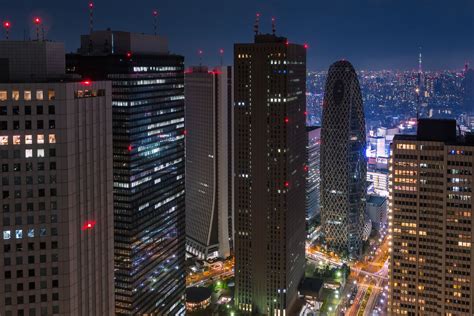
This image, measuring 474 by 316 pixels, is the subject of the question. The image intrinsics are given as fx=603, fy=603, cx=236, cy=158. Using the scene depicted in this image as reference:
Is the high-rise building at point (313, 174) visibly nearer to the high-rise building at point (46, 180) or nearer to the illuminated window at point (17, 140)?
the high-rise building at point (46, 180)

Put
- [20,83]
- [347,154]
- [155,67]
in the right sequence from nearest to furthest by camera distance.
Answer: [20,83], [155,67], [347,154]

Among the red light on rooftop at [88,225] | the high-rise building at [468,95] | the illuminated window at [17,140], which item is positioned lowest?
the red light on rooftop at [88,225]

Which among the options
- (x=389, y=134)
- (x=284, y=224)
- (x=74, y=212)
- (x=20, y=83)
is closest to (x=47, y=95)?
(x=20, y=83)

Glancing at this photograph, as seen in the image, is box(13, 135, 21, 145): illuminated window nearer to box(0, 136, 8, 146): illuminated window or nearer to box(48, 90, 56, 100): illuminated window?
box(0, 136, 8, 146): illuminated window

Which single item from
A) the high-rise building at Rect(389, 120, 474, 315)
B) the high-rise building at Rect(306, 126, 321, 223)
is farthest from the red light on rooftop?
the high-rise building at Rect(306, 126, 321, 223)

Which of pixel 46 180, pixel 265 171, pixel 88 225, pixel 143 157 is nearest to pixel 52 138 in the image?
pixel 46 180

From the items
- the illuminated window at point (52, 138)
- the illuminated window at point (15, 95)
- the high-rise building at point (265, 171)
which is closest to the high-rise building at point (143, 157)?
the high-rise building at point (265, 171)

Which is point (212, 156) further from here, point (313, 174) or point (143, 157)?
point (143, 157)

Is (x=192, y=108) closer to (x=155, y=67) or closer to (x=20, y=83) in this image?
(x=155, y=67)
